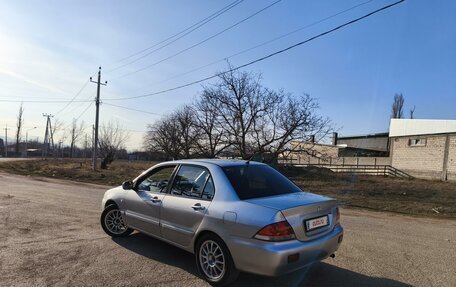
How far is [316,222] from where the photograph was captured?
15.9ft

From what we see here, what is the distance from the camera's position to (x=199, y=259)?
5105mm

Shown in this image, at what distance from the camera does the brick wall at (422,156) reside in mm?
38031

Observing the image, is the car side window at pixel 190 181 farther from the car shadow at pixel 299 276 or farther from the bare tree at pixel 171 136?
the bare tree at pixel 171 136

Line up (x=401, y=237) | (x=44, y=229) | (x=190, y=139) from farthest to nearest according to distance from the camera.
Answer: (x=190, y=139) → (x=401, y=237) → (x=44, y=229)

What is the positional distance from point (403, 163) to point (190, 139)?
23.6 m

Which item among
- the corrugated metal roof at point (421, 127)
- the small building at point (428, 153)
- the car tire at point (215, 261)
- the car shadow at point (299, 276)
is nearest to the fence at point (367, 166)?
the small building at point (428, 153)

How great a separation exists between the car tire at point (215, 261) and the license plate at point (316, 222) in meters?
0.99

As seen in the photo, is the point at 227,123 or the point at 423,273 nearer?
the point at 423,273

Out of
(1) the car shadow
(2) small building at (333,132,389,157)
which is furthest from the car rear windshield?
(2) small building at (333,132,389,157)

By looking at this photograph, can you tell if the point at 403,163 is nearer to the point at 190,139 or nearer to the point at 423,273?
the point at 190,139

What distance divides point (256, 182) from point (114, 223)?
3.10 meters

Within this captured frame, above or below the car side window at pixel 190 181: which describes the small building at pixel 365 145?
above

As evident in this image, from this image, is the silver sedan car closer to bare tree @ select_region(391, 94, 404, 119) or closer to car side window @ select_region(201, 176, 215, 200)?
car side window @ select_region(201, 176, 215, 200)

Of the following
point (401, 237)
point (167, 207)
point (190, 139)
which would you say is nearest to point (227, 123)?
point (190, 139)
